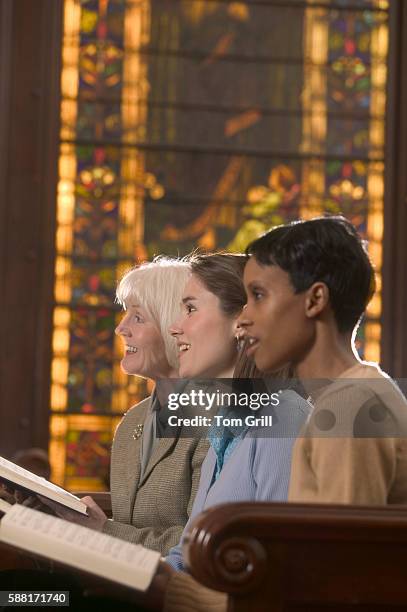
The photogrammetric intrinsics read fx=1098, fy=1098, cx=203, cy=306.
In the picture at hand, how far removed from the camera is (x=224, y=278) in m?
2.65

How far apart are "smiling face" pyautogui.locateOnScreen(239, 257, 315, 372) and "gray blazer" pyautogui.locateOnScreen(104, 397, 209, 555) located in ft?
3.36

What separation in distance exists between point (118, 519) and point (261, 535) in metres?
1.42

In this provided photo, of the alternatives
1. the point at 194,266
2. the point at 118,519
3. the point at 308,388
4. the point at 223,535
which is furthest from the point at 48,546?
the point at 118,519

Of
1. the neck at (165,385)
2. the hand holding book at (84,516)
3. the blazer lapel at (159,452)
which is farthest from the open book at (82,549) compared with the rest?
the neck at (165,385)

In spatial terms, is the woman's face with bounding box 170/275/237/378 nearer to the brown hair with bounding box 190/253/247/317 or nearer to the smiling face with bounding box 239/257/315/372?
the brown hair with bounding box 190/253/247/317

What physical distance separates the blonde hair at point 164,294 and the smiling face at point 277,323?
1.20 metres

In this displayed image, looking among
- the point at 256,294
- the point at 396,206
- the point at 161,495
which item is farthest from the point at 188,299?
the point at 396,206

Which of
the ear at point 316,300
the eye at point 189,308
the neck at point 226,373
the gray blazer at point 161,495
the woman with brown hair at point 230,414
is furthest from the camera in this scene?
the gray blazer at point 161,495

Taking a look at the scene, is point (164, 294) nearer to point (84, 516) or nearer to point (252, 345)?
point (84, 516)

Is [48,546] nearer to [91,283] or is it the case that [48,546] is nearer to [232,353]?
[232,353]

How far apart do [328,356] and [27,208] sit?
3792 millimetres

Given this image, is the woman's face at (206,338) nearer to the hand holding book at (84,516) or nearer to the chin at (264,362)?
the hand holding book at (84,516)

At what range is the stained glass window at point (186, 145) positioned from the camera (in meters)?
5.48

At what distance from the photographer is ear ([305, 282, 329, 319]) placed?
1.82 metres
